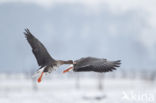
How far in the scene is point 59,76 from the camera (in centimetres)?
5734

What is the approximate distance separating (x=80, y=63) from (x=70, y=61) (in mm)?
213

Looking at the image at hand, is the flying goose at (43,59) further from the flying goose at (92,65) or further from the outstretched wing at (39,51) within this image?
the flying goose at (92,65)

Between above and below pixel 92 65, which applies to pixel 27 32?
above

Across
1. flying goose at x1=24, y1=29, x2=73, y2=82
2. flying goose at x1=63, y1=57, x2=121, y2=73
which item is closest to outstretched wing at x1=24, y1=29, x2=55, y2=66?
flying goose at x1=24, y1=29, x2=73, y2=82

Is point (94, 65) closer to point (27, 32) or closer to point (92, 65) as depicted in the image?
point (92, 65)

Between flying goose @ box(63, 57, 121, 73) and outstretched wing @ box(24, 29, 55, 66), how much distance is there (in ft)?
2.08

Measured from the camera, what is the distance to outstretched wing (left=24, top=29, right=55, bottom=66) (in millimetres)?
6537

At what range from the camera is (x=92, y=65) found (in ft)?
19.6

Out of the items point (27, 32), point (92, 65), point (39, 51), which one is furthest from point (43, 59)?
point (27, 32)

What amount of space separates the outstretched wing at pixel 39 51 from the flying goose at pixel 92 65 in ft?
2.08

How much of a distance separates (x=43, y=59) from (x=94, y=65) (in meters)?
1.09

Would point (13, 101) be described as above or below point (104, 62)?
below

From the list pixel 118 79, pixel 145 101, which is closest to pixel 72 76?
pixel 118 79

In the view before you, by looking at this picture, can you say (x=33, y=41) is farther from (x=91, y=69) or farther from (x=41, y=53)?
(x=91, y=69)
